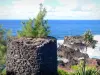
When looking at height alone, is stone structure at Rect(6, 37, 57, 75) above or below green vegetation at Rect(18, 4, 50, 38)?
below

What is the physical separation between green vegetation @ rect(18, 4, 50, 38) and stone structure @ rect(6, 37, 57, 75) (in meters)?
1.29

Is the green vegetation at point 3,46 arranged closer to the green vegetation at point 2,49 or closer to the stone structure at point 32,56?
the green vegetation at point 2,49

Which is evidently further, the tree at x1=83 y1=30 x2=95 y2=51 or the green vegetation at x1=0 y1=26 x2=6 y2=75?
the tree at x1=83 y1=30 x2=95 y2=51

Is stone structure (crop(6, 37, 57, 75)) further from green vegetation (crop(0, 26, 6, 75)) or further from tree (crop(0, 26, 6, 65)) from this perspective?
tree (crop(0, 26, 6, 65))

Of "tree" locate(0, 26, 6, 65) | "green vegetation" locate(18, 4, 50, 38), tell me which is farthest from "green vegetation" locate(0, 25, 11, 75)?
"green vegetation" locate(18, 4, 50, 38)

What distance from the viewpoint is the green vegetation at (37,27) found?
86.8ft

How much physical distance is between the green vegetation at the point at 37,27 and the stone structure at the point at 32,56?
129cm

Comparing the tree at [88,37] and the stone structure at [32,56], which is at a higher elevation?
the tree at [88,37]

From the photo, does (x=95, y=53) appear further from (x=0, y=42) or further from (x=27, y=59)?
(x=27, y=59)

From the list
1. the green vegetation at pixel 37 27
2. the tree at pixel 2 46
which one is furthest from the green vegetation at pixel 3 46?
the green vegetation at pixel 37 27

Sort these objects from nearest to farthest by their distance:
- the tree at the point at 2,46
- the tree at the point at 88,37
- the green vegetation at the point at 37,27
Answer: the green vegetation at the point at 37,27, the tree at the point at 2,46, the tree at the point at 88,37

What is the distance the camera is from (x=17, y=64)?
24938 mm

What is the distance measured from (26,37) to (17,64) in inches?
89.6

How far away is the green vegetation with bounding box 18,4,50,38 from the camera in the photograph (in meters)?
26.5
